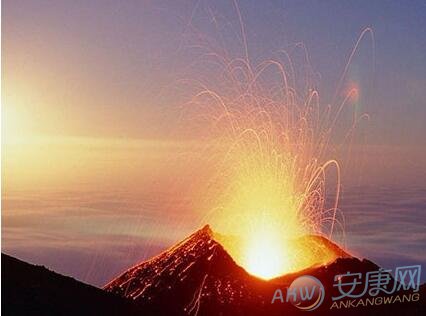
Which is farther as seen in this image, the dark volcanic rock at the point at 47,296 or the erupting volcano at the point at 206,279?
the erupting volcano at the point at 206,279

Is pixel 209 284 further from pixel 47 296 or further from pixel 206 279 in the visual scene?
pixel 47 296

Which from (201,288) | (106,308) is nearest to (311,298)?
(201,288)

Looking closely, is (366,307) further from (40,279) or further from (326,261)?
(40,279)

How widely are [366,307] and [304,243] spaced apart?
20.9 feet

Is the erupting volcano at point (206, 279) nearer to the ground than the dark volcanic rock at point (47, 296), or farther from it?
farther from it

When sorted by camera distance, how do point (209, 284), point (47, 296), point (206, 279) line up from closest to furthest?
point (47, 296)
point (209, 284)
point (206, 279)

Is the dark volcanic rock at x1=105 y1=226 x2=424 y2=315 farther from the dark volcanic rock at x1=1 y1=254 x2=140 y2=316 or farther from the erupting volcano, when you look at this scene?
the dark volcanic rock at x1=1 y1=254 x2=140 y2=316

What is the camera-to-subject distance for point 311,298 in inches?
2120

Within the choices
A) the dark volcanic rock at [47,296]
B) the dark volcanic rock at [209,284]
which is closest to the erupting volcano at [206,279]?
the dark volcanic rock at [209,284]

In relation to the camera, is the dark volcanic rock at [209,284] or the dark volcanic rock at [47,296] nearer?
the dark volcanic rock at [47,296]

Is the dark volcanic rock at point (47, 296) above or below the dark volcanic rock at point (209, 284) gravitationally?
below

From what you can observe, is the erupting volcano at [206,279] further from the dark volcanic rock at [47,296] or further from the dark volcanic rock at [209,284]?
the dark volcanic rock at [47,296]

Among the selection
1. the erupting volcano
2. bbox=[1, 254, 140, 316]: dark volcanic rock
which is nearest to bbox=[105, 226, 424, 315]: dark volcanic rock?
the erupting volcano

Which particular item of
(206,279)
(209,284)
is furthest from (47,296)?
(206,279)
